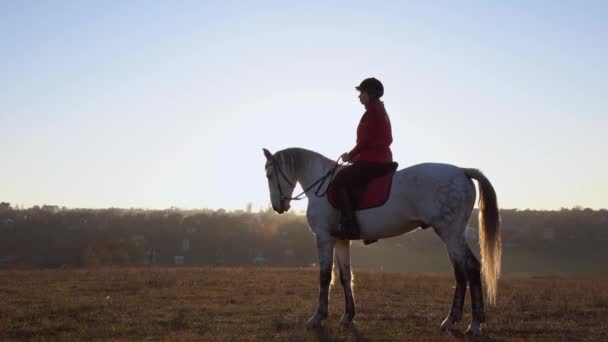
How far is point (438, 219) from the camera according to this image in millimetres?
A: 10883

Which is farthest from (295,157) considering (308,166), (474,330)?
(474,330)

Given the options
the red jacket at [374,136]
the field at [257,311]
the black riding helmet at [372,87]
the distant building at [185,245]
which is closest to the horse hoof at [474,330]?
the field at [257,311]

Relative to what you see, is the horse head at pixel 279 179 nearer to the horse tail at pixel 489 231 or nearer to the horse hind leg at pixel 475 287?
the horse tail at pixel 489 231

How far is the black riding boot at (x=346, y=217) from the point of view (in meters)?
11.5

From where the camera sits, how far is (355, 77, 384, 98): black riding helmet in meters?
11.6

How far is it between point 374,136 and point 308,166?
1.63 metres

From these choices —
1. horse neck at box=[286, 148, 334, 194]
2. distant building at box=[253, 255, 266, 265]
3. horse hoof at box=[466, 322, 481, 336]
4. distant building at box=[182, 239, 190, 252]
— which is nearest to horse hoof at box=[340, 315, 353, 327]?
horse hoof at box=[466, 322, 481, 336]

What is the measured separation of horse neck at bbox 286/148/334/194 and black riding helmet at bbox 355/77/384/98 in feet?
4.98

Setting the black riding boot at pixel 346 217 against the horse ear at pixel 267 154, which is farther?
the horse ear at pixel 267 154

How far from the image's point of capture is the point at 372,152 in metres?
11.4

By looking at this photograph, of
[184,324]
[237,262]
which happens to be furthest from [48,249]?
[184,324]

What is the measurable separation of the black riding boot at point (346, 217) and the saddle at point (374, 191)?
4.6 inches

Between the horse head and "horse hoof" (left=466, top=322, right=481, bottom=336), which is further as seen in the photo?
the horse head

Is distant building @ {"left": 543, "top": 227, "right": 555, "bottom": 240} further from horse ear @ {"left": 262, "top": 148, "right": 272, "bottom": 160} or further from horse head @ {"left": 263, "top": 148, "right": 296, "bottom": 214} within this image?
horse ear @ {"left": 262, "top": 148, "right": 272, "bottom": 160}
